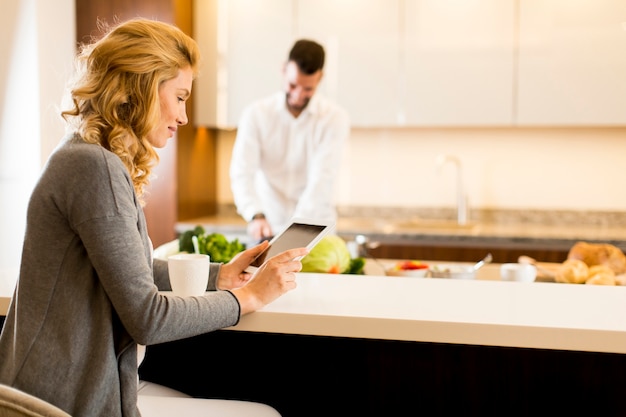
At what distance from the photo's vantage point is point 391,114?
4.09m

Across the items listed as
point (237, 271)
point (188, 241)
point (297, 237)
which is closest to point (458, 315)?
point (297, 237)

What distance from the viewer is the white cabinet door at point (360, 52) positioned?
4.04m

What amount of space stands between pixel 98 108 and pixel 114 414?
557mm

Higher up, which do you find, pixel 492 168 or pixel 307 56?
pixel 307 56

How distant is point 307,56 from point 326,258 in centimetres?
138

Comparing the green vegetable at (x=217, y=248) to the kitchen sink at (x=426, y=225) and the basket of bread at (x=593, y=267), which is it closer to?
the basket of bread at (x=593, y=267)

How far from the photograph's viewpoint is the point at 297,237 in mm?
1617

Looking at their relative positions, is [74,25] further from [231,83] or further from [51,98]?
[231,83]

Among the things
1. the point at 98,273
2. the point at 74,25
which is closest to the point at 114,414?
the point at 98,273

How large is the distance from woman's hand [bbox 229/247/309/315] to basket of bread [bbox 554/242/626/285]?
1.01m

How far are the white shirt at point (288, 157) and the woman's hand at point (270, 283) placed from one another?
6.73 feet

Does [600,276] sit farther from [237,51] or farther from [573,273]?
[237,51]

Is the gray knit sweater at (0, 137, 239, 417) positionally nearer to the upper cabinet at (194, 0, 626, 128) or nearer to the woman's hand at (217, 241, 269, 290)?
the woman's hand at (217, 241, 269, 290)

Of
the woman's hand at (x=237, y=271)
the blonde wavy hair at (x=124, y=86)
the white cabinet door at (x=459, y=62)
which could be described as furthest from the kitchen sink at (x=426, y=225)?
the blonde wavy hair at (x=124, y=86)
